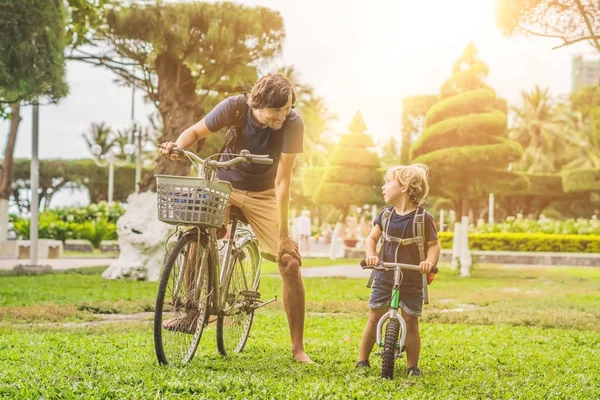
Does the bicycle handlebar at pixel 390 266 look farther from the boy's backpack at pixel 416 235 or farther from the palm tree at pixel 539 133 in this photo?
the palm tree at pixel 539 133

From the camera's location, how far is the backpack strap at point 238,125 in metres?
5.20

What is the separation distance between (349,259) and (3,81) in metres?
15.7

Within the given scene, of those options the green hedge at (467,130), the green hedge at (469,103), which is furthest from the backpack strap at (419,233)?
the green hedge at (469,103)

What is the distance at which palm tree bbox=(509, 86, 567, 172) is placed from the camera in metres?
56.1

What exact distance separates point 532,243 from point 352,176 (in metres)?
14.0

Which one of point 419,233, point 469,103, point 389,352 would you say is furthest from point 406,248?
point 469,103

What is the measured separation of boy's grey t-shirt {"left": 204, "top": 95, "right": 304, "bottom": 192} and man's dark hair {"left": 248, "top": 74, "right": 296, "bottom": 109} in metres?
0.21

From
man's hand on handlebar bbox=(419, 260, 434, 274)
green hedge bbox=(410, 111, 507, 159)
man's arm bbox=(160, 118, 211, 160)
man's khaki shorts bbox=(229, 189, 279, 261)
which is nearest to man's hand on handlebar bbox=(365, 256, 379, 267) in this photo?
man's hand on handlebar bbox=(419, 260, 434, 274)

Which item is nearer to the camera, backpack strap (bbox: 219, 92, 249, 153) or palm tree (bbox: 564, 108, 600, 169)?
backpack strap (bbox: 219, 92, 249, 153)

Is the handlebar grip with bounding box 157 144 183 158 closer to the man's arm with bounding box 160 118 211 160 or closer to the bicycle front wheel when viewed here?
the man's arm with bounding box 160 118 211 160

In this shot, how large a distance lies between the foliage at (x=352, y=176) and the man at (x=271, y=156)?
33.9 metres

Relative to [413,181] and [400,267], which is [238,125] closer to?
[413,181]

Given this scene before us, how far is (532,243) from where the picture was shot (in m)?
26.4

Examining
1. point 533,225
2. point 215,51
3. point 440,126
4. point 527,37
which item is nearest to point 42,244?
point 215,51
